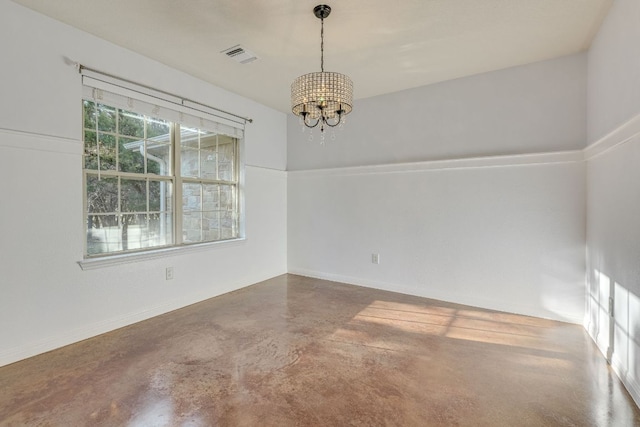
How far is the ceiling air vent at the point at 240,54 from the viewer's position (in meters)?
2.87

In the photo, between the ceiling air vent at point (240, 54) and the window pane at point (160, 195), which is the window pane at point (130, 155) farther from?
the ceiling air vent at point (240, 54)

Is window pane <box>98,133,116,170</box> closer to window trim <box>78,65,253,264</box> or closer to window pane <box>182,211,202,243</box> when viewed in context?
window trim <box>78,65,253,264</box>

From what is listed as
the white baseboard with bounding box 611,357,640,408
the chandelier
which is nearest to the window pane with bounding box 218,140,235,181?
the chandelier

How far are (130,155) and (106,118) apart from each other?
1.27 feet

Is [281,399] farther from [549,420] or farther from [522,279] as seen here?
[522,279]

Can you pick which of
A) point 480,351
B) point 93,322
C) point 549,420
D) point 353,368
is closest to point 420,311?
point 480,351

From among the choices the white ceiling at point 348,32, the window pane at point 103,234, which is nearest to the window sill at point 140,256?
the window pane at point 103,234

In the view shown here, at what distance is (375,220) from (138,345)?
2.97 meters

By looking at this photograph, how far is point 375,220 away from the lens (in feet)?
13.6

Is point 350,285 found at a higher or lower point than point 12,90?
lower

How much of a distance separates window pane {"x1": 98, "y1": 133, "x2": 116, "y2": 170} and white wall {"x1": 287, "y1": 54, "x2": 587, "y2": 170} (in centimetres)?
264

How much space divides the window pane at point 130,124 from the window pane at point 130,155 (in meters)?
0.06

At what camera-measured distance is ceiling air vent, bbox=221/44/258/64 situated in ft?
9.41

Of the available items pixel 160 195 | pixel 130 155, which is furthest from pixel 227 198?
pixel 130 155
